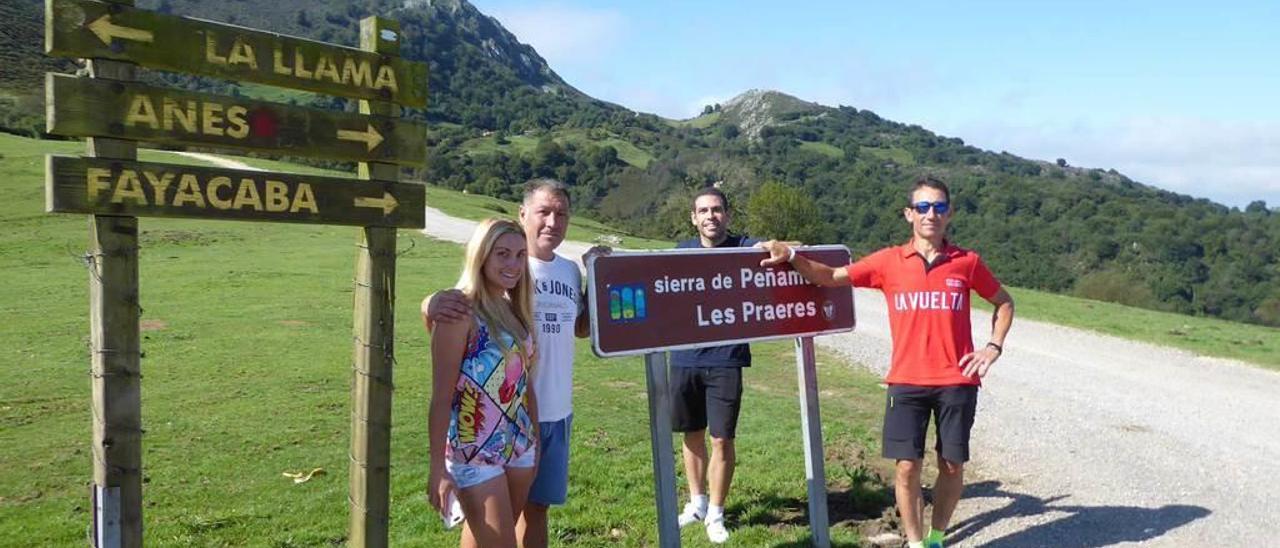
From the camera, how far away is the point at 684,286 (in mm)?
4574

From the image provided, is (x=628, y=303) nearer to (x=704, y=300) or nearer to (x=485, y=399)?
(x=704, y=300)

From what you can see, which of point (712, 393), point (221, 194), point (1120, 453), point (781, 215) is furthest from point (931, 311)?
point (781, 215)

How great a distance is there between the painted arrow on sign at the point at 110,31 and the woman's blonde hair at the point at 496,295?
1450 mm

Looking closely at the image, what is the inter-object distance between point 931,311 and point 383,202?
2.72m

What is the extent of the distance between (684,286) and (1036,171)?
159 metres

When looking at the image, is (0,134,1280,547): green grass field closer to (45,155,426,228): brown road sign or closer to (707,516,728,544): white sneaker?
(707,516,728,544): white sneaker

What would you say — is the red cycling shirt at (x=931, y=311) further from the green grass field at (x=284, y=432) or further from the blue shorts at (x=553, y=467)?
the blue shorts at (x=553, y=467)

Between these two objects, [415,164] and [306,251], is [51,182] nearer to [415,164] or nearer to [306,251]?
[415,164]

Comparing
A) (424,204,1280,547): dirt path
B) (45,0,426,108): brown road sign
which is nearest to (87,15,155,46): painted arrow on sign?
(45,0,426,108): brown road sign

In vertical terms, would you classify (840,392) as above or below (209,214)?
below

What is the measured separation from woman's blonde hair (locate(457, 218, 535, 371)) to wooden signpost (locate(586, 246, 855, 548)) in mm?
468

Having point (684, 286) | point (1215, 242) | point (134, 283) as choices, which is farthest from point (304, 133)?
point (1215, 242)

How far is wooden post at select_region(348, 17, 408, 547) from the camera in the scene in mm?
4207

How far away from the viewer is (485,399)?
11.5 ft
